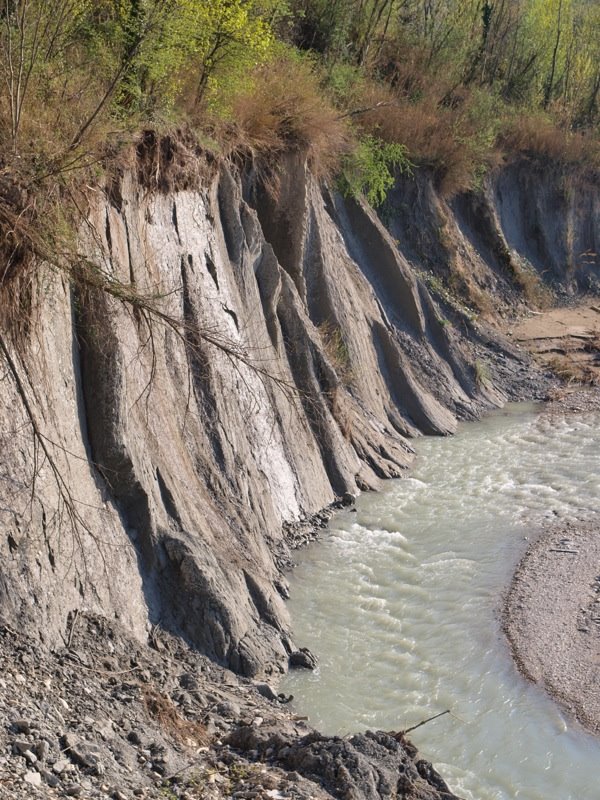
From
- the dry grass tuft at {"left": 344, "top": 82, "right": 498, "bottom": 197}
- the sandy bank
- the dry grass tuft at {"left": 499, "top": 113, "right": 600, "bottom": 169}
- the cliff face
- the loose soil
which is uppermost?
the dry grass tuft at {"left": 499, "top": 113, "right": 600, "bottom": 169}

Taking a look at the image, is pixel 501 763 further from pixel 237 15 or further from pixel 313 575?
pixel 237 15

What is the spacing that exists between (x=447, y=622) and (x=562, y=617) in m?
1.08

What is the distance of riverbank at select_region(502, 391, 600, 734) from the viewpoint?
25.9 ft

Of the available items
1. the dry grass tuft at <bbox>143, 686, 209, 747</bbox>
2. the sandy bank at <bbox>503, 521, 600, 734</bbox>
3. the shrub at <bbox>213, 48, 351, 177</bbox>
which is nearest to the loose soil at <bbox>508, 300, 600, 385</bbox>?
the shrub at <bbox>213, 48, 351, 177</bbox>

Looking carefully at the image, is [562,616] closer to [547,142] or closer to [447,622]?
[447,622]

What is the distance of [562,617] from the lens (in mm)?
9047

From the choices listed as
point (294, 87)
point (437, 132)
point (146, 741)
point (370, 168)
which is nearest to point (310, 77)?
point (370, 168)

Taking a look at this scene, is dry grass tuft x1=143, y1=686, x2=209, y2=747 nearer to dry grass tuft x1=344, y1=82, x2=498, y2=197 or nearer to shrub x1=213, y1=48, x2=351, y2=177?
shrub x1=213, y1=48, x2=351, y2=177

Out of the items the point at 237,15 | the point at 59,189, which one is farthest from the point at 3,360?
the point at 237,15

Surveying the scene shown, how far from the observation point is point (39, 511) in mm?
6344

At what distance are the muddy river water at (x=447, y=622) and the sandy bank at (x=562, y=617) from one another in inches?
6.1

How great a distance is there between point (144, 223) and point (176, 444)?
2247 millimetres

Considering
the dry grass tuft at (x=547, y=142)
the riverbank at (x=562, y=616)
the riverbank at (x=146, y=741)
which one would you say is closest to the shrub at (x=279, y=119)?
the riverbank at (x=562, y=616)

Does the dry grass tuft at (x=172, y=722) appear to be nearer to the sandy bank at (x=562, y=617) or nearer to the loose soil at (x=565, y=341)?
the sandy bank at (x=562, y=617)
